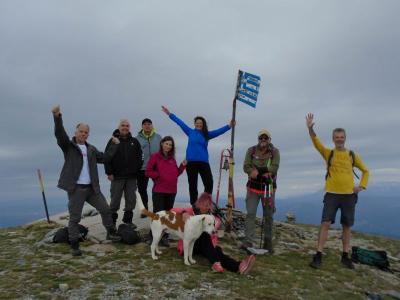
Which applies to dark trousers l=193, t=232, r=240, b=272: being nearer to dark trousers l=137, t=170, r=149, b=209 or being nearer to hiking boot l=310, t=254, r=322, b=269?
hiking boot l=310, t=254, r=322, b=269

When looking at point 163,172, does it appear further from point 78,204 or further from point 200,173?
point 78,204

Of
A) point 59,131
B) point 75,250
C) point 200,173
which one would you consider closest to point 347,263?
point 200,173

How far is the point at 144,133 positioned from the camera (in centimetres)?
1242

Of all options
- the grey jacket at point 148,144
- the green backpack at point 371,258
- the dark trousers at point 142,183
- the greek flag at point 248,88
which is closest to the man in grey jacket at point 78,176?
the dark trousers at point 142,183

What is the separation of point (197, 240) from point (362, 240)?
1238 centimetres

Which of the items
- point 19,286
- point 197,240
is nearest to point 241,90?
point 197,240

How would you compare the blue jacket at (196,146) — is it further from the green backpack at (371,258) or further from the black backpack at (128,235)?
the green backpack at (371,258)

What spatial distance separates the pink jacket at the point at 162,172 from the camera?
10609 millimetres

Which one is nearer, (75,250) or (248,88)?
(75,250)

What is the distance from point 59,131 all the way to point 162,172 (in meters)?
3.28

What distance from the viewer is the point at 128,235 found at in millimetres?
11180

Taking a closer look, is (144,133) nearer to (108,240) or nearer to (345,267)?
(108,240)

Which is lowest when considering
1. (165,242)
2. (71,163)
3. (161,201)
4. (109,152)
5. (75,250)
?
(165,242)

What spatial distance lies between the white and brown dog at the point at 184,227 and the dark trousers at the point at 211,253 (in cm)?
34
